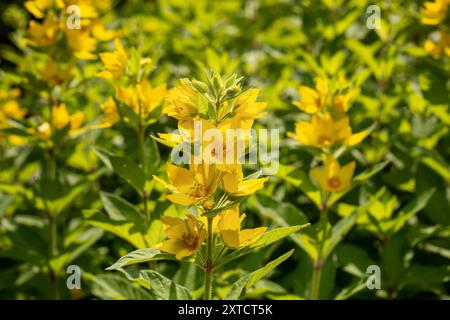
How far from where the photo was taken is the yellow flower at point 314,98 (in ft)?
5.82

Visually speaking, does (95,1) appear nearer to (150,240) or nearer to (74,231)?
(74,231)

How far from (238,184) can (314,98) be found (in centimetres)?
69

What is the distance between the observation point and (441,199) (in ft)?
7.14

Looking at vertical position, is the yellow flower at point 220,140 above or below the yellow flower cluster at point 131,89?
below

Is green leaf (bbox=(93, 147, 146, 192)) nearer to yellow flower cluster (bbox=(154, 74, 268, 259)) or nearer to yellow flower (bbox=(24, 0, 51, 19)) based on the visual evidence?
yellow flower cluster (bbox=(154, 74, 268, 259))

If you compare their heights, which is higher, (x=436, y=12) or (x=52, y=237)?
(x=436, y=12)

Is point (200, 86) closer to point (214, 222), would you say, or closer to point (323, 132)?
point (214, 222)

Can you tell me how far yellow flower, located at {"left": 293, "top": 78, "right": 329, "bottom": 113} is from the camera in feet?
5.82

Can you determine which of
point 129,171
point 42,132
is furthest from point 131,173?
point 42,132

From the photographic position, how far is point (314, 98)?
5.94ft

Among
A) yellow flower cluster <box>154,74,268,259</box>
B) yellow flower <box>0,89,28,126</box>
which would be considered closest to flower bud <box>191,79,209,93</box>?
yellow flower cluster <box>154,74,268,259</box>

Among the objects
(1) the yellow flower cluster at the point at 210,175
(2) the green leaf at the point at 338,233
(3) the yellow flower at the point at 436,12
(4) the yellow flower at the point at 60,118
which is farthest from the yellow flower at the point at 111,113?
(3) the yellow flower at the point at 436,12

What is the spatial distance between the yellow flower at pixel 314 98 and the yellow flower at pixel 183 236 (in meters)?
0.67

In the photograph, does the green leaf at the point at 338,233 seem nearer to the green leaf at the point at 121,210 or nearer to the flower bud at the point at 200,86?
the green leaf at the point at 121,210
